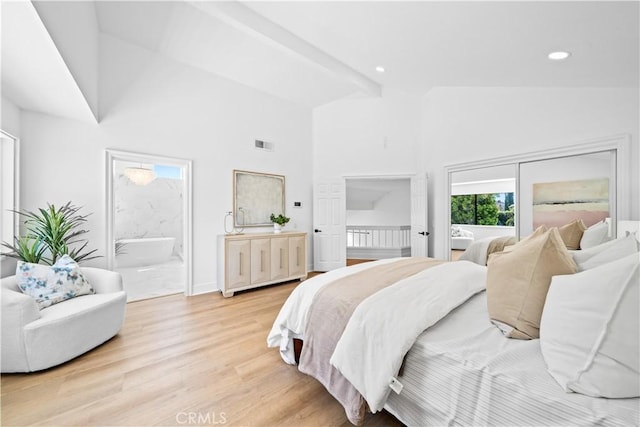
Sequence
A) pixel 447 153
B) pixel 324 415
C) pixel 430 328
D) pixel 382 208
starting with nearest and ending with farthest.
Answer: pixel 430 328 < pixel 324 415 < pixel 447 153 < pixel 382 208

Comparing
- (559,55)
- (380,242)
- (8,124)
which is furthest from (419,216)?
Result: (8,124)

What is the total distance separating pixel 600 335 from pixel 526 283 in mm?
344

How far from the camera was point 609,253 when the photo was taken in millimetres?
1390

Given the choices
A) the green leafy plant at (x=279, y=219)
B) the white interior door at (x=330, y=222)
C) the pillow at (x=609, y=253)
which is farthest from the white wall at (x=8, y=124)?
the pillow at (x=609, y=253)

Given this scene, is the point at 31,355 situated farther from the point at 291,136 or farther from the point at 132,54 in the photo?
the point at 291,136

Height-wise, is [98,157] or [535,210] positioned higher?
[98,157]

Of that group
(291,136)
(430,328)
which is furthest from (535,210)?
(291,136)

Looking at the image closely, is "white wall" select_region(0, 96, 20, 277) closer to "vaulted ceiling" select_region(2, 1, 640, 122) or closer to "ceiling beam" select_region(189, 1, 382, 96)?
"vaulted ceiling" select_region(2, 1, 640, 122)

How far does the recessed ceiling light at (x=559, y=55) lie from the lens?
225 centimetres

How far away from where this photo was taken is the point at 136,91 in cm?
340

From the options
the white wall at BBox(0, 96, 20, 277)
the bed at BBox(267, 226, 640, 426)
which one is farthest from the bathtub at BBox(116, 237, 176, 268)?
the bed at BBox(267, 226, 640, 426)

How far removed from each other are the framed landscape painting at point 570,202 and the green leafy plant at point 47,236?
5.38m

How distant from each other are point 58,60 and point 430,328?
292 centimetres

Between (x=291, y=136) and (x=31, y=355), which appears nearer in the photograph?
(x=31, y=355)
